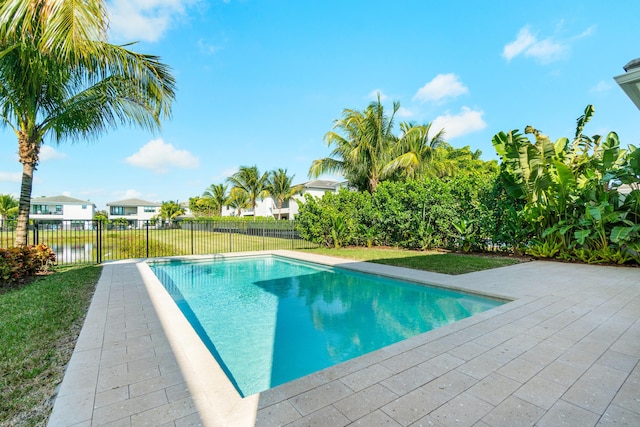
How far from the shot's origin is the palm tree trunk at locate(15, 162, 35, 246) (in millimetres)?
6449

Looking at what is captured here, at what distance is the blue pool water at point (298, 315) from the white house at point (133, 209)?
195 ft

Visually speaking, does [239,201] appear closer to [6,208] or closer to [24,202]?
[24,202]

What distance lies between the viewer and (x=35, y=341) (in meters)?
3.25

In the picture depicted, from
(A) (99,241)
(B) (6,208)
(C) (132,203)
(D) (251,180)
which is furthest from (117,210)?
(A) (99,241)

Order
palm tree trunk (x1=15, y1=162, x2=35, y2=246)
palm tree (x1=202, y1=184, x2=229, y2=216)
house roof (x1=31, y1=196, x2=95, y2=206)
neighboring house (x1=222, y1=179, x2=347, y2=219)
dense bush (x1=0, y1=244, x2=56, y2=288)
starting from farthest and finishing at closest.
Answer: house roof (x1=31, y1=196, x2=95, y2=206)
palm tree (x1=202, y1=184, x2=229, y2=216)
neighboring house (x1=222, y1=179, x2=347, y2=219)
palm tree trunk (x1=15, y1=162, x2=35, y2=246)
dense bush (x1=0, y1=244, x2=56, y2=288)

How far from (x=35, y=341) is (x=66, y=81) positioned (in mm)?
6038

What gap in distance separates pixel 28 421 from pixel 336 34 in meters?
12.1

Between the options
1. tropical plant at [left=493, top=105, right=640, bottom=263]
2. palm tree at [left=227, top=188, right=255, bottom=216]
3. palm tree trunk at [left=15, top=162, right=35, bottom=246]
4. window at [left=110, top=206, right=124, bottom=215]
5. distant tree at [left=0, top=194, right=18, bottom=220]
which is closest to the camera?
palm tree trunk at [left=15, top=162, right=35, bottom=246]

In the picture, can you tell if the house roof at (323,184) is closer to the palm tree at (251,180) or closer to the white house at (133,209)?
the palm tree at (251,180)

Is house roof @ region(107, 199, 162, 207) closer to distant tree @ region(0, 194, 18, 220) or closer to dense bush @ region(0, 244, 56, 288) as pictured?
distant tree @ region(0, 194, 18, 220)

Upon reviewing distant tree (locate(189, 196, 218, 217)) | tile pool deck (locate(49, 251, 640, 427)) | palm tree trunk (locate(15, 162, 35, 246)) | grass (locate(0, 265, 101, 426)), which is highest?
distant tree (locate(189, 196, 218, 217))

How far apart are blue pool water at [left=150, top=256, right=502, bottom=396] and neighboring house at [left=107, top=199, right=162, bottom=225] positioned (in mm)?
59371

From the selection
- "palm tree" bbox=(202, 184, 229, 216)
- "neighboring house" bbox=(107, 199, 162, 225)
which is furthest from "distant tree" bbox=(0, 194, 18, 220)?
"palm tree" bbox=(202, 184, 229, 216)

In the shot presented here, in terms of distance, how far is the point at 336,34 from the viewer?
1050 centimetres
